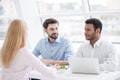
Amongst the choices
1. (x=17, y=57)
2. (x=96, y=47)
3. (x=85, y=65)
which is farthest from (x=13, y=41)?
(x=96, y=47)

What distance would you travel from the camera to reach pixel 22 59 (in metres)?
2.61

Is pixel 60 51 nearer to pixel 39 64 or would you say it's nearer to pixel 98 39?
pixel 98 39

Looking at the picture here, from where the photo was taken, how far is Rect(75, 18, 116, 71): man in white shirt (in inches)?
131

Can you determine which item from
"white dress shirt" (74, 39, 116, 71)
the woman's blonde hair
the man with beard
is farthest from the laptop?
the man with beard

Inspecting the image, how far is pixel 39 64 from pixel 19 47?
10.2 inches

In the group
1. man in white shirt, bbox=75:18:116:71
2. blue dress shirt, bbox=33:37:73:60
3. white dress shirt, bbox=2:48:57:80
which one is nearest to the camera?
white dress shirt, bbox=2:48:57:80

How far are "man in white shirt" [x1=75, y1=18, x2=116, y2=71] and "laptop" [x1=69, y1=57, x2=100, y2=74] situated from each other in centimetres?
37

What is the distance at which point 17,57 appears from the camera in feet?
8.61

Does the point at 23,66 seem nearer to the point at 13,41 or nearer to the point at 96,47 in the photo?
the point at 13,41

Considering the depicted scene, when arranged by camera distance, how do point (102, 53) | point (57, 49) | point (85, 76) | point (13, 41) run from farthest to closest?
point (57, 49), point (102, 53), point (85, 76), point (13, 41)

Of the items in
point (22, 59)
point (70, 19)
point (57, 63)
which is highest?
point (70, 19)

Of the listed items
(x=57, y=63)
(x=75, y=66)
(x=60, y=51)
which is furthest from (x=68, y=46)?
(x=75, y=66)

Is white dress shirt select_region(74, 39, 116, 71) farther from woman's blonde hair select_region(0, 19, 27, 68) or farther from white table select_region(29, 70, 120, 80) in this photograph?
woman's blonde hair select_region(0, 19, 27, 68)

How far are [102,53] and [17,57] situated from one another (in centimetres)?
122
